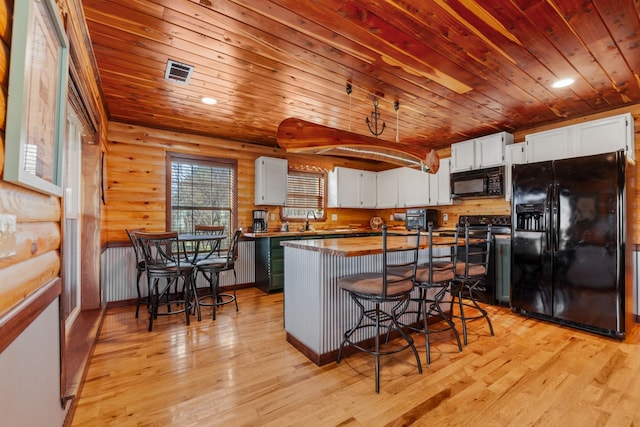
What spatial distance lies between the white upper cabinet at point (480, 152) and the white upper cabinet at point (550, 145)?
1.12 feet

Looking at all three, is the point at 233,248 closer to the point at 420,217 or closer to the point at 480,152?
the point at 420,217

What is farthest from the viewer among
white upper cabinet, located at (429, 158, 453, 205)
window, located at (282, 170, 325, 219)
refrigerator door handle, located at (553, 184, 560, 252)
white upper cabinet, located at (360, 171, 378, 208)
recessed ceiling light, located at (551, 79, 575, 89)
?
white upper cabinet, located at (360, 171, 378, 208)

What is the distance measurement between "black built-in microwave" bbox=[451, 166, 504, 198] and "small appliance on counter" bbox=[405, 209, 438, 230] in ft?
1.69

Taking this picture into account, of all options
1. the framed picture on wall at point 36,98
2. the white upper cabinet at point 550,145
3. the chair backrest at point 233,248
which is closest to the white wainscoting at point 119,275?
the chair backrest at point 233,248

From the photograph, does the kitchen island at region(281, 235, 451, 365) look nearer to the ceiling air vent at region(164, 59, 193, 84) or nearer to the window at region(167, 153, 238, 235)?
the ceiling air vent at region(164, 59, 193, 84)

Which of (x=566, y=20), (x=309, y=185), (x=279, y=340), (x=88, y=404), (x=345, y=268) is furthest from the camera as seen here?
(x=309, y=185)

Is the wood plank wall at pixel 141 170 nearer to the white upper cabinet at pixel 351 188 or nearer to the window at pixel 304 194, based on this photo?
the window at pixel 304 194

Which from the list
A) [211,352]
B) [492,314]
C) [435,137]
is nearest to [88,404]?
[211,352]

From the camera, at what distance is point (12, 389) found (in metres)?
0.96

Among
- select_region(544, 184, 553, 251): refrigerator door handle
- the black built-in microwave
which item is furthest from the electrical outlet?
the black built-in microwave

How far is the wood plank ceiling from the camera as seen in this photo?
73.7 inches

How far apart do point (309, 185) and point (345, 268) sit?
3383mm

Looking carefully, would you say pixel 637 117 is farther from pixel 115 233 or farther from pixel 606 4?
pixel 115 233

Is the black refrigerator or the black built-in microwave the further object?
the black built-in microwave
